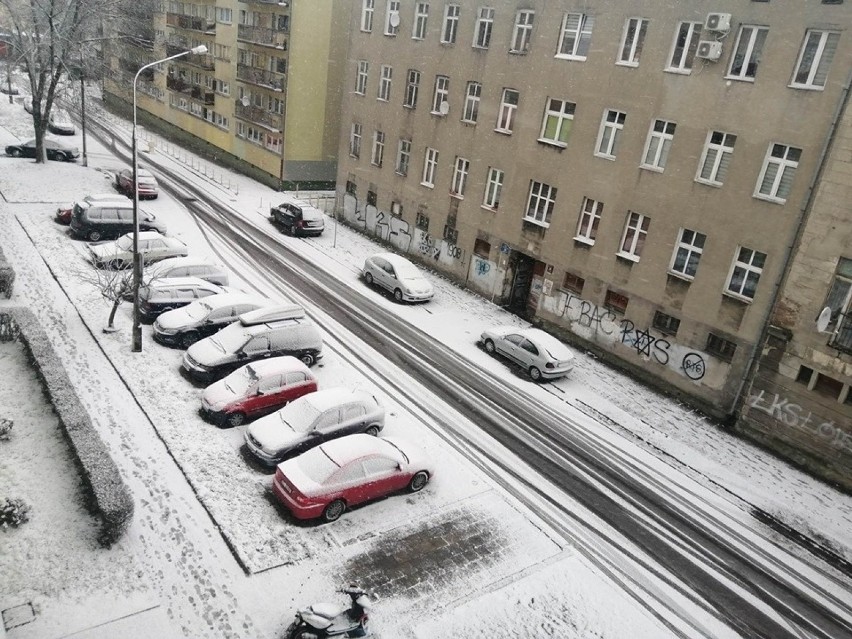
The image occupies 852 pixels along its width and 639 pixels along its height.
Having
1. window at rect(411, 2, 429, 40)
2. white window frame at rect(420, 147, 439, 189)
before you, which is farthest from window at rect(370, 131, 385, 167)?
window at rect(411, 2, 429, 40)

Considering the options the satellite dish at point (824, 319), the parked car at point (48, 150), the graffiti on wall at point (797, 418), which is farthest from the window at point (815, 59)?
the parked car at point (48, 150)

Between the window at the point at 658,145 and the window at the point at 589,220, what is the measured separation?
7.71 ft

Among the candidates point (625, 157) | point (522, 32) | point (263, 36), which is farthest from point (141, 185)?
point (625, 157)

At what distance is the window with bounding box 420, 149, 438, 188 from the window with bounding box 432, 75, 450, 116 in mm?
1896

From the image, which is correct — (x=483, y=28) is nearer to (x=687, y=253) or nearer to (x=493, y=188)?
(x=493, y=188)

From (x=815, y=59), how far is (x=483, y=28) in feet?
45.5

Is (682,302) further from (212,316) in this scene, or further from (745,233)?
(212,316)

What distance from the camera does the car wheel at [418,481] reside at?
1490 centimetres

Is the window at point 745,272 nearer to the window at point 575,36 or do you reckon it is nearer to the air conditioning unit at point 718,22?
the air conditioning unit at point 718,22

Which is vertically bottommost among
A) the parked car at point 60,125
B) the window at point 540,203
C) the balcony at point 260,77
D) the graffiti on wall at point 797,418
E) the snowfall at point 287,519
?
the snowfall at point 287,519

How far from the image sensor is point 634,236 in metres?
22.6

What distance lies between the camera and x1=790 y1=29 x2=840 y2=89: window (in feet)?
57.4

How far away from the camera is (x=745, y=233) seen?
19.5 metres

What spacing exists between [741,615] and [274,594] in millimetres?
9462
